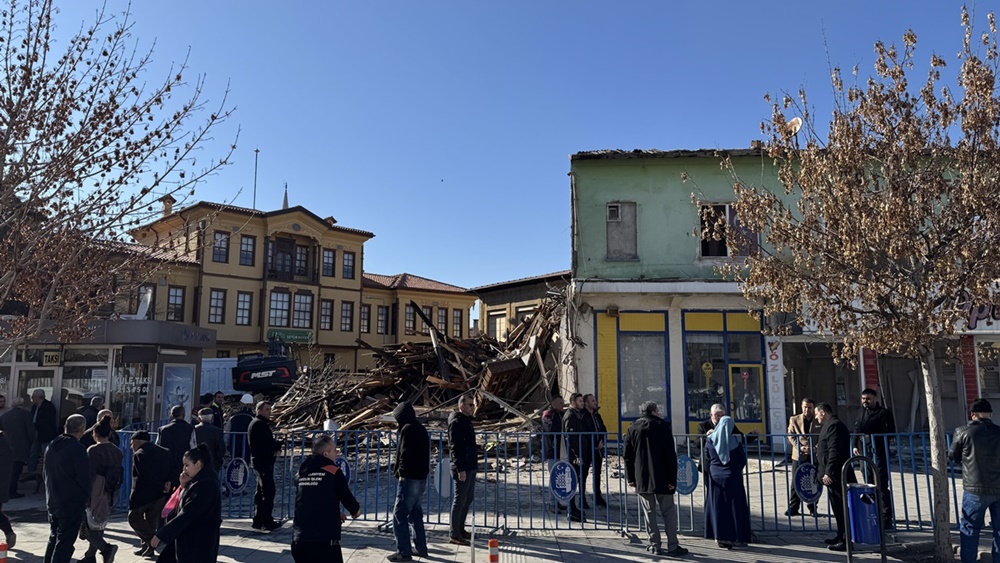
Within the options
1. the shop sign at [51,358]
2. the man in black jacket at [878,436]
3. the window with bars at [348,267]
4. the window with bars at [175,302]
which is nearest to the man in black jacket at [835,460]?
the man in black jacket at [878,436]

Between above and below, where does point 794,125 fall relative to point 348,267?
below

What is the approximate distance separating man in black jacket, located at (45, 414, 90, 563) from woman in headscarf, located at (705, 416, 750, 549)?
6.92 m

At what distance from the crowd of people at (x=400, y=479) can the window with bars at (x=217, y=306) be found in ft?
106

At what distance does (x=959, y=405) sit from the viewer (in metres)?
17.3

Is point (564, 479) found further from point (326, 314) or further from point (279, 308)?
point (326, 314)

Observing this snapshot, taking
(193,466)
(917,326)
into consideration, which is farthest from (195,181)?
(917,326)

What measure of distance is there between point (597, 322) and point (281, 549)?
1046 centimetres

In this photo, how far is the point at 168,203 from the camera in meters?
9.09

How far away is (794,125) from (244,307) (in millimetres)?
37663

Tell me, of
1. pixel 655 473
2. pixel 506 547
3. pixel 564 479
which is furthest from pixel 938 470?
pixel 506 547

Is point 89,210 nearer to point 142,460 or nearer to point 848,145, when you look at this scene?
point 142,460

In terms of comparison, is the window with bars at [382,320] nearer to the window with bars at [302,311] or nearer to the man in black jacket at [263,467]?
the window with bars at [302,311]

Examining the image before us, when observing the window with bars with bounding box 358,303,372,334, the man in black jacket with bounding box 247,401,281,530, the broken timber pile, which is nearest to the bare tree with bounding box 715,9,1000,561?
the man in black jacket with bounding box 247,401,281,530

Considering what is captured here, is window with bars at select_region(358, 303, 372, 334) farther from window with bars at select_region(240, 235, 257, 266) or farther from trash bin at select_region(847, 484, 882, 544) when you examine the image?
trash bin at select_region(847, 484, 882, 544)
